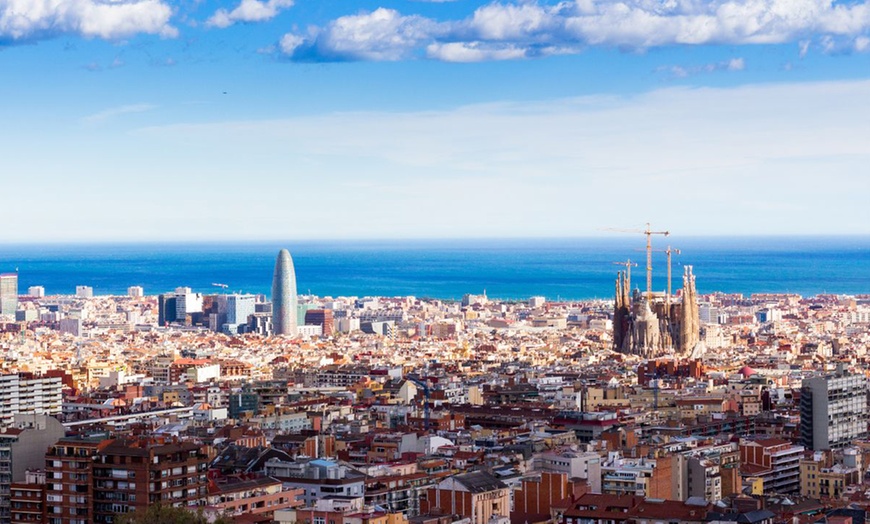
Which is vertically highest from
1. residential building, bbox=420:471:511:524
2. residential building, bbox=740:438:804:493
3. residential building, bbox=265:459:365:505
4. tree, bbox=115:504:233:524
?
tree, bbox=115:504:233:524

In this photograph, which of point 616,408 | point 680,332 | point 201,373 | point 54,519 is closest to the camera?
point 54,519

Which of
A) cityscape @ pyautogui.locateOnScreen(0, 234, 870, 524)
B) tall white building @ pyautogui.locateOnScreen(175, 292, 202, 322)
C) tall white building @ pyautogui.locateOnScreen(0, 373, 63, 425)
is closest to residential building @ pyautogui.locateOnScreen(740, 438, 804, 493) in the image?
cityscape @ pyautogui.locateOnScreen(0, 234, 870, 524)

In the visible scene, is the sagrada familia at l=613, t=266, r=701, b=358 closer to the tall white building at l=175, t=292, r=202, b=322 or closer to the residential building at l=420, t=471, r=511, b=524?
the tall white building at l=175, t=292, r=202, b=322

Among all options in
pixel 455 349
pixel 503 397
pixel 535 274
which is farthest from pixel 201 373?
pixel 535 274

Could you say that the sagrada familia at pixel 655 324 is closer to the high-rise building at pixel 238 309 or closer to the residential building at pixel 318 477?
the high-rise building at pixel 238 309

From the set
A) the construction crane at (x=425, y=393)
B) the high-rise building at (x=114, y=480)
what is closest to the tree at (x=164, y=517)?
the high-rise building at (x=114, y=480)

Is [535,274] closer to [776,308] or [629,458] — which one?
[776,308]
